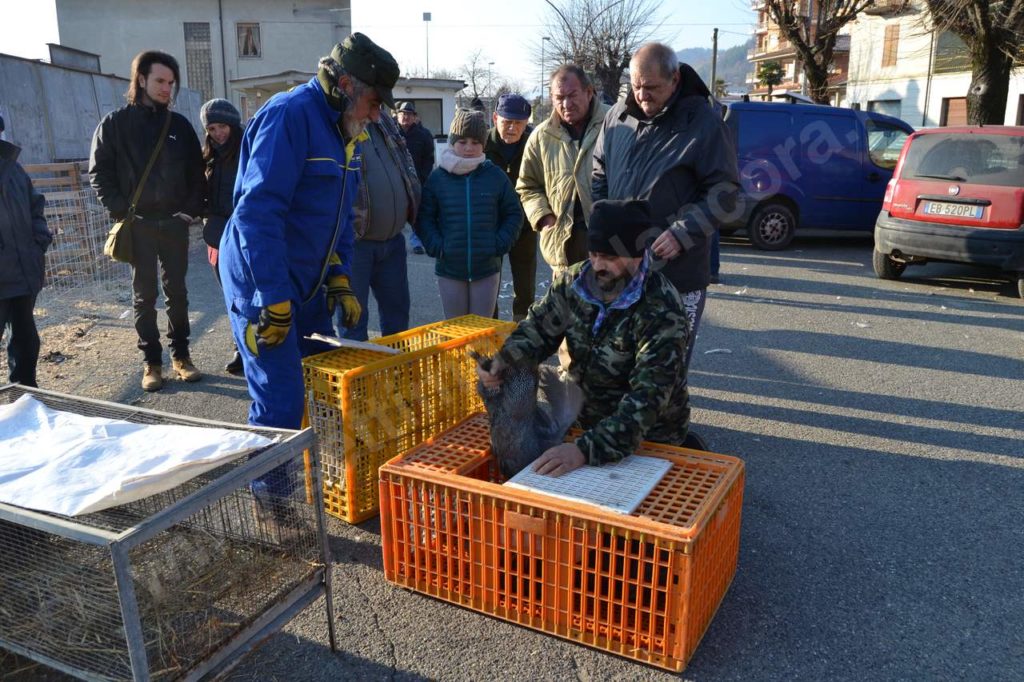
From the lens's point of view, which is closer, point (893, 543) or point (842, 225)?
point (893, 543)

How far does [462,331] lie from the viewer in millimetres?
4043

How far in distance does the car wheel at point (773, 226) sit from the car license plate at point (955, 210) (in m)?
2.68

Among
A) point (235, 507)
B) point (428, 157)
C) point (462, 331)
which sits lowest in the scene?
point (235, 507)

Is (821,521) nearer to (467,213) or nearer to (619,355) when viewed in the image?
(619,355)

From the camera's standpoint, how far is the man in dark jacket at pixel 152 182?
16.1ft

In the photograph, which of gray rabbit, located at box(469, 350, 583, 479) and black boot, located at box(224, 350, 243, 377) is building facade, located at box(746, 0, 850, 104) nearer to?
black boot, located at box(224, 350, 243, 377)

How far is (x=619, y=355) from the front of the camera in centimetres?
302

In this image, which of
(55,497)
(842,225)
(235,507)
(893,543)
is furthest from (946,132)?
(55,497)

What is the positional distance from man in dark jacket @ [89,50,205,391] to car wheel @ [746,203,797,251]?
27.0ft

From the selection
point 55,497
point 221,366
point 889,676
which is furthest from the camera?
point 221,366

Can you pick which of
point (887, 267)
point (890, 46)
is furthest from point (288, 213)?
point (890, 46)

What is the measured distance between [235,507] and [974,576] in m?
2.88

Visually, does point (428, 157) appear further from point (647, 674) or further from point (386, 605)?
point (647, 674)

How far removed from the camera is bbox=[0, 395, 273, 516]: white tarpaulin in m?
1.95
